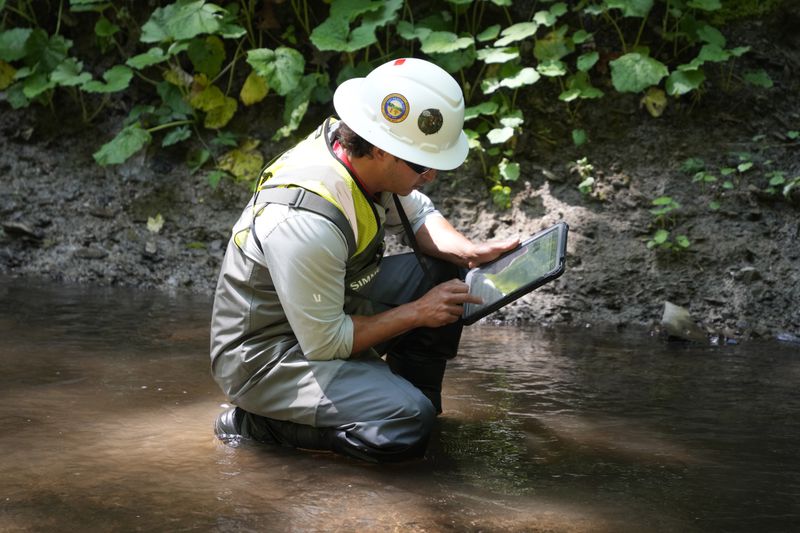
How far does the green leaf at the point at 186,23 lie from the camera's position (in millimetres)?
6250

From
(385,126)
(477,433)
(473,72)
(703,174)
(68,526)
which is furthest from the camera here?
(473,72)

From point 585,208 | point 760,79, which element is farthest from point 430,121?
point 760,79

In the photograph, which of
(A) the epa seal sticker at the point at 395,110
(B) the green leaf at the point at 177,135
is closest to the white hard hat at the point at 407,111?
(A) the epa seal sticker at the point at 395,110

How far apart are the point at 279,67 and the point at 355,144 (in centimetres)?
364

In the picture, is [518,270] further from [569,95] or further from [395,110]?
[569,95]

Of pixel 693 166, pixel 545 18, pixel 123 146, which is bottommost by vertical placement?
pixel 123 146

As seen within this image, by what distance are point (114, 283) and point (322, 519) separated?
416 centimetres

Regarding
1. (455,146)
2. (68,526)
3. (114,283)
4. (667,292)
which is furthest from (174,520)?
(114,283)

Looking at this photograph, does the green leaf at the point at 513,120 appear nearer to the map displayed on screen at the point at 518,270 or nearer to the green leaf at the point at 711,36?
the green leaf at the point at 711,36

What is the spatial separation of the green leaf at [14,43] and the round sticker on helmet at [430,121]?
5.30 m

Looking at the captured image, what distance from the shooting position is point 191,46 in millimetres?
6715

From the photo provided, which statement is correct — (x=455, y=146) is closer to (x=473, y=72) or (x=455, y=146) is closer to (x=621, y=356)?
(x=621, y=356)

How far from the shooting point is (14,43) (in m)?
6.90

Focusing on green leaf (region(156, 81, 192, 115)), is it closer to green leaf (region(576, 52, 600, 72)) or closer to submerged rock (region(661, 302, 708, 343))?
green leaf (region(576, 52, 600, 72))
